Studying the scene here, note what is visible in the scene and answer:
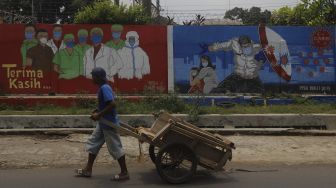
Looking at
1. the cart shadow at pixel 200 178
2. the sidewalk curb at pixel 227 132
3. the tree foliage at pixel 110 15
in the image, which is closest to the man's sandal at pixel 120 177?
the cart shadow at pixel 200 178

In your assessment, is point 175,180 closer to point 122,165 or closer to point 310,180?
point 122,165

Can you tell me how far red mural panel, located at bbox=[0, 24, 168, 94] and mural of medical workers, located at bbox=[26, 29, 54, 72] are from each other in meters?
0.03

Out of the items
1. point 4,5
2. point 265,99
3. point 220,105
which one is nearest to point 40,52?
point 220,105

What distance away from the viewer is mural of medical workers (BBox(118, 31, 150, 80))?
52.3ft

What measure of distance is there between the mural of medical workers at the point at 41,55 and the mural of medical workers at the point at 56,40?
0.41ft

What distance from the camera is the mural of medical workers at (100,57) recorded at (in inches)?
624

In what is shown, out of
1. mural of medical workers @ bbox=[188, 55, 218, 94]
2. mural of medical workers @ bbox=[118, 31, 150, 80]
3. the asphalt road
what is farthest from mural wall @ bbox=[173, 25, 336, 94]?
the asphalt road

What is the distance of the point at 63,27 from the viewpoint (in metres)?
15.7

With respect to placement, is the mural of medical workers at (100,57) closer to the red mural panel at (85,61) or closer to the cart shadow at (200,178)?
the red mural panel at (85,61)

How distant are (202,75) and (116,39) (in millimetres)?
2859

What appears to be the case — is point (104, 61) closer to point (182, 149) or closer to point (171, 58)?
point (171, 58)

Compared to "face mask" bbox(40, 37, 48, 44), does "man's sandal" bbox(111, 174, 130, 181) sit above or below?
below

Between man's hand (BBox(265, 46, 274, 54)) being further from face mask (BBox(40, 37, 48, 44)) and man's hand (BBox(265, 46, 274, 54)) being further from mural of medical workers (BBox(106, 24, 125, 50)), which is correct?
face mask (BBox(40, 37, 48, 44))

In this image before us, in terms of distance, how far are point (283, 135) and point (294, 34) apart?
19.6 ft
